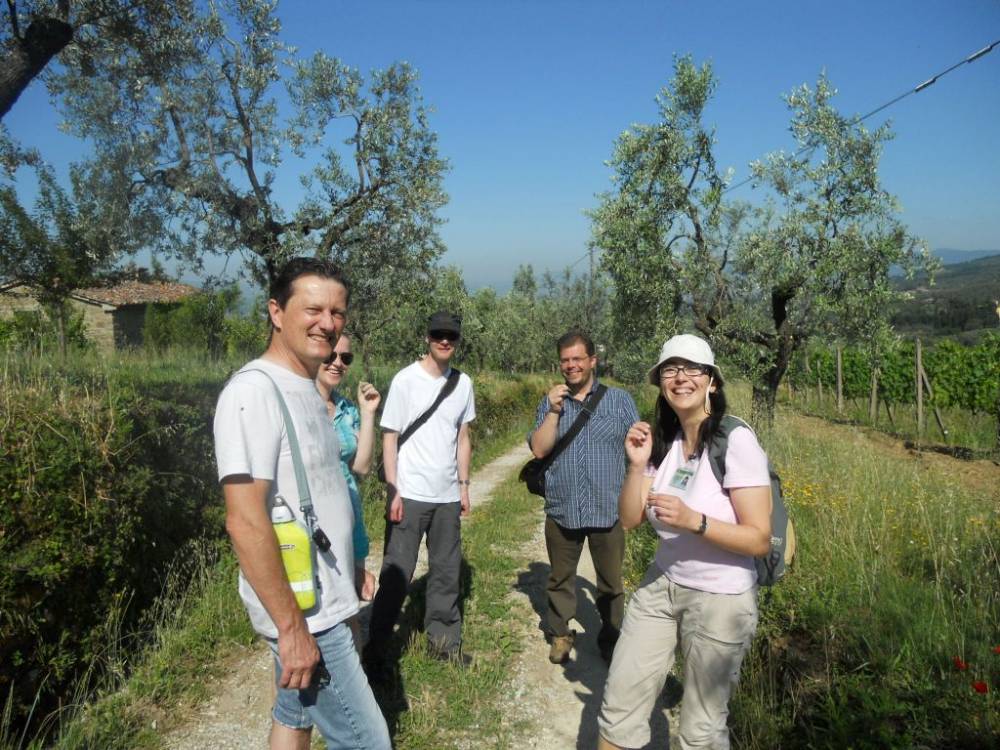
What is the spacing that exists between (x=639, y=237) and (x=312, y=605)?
1106 centimetres

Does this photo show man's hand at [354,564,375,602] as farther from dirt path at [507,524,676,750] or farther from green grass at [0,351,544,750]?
green grass at [0,351,544,750]

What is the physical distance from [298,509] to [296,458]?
0.16 meters

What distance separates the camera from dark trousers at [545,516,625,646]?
4203 millimetres

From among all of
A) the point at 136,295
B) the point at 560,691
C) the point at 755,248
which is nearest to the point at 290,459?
the point at 560,691

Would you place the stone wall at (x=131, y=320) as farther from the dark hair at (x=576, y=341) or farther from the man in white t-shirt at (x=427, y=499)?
the dark hair at (x=576, y=341)

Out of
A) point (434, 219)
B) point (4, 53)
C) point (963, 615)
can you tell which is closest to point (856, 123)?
point (434, 219)

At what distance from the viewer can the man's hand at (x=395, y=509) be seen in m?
4.01

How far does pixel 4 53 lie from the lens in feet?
26.1

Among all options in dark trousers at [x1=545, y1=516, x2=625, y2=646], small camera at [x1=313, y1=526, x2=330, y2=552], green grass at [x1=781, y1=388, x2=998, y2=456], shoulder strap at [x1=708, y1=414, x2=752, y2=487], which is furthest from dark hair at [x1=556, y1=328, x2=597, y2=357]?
green grass at [x1=781, y1=388, x2=998, y2=456]

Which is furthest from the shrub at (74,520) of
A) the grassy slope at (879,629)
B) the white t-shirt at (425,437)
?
the grassy slope at (879,629)

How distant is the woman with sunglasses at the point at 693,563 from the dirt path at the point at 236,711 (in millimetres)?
2103

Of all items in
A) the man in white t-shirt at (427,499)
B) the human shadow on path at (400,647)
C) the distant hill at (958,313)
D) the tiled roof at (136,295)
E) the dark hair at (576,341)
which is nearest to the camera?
the human shadow on path at (400,647)

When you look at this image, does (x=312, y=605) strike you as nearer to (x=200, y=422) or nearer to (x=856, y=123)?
(x=200, y=422)

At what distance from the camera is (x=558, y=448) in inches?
169
